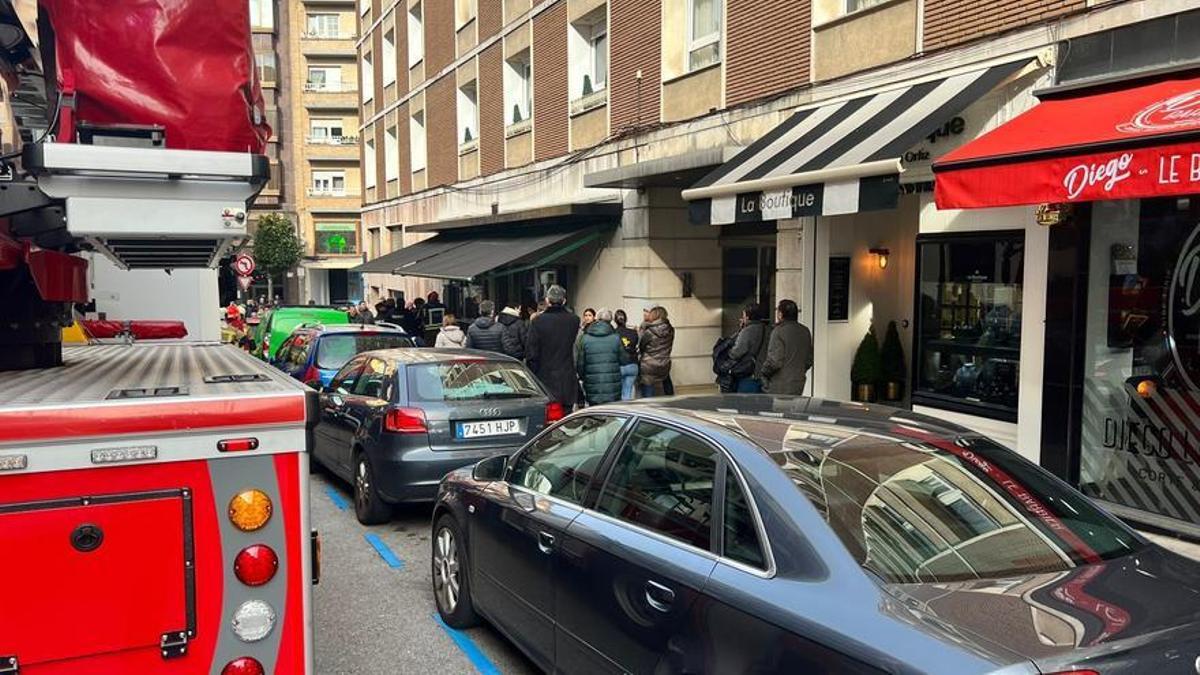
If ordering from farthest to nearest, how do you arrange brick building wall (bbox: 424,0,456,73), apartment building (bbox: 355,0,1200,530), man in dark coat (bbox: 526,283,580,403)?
brick building wall (bbox: 424,0,456,73) → man in dark coat (bbox: 526,283,580,403) → apartment building (bbox: 355,0,1200,530)

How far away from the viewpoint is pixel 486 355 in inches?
299

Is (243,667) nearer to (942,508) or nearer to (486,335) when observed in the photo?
(942,508)

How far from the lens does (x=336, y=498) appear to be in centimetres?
827

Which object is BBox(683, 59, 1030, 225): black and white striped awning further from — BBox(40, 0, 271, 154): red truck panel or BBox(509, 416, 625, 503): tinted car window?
BBox(40, 0, 271, 154): red truck panel

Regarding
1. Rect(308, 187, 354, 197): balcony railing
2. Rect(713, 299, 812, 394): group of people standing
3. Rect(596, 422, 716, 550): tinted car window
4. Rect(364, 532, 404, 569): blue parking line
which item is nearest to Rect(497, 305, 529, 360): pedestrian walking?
Rect(713, 299, 812, 394): group of people standing

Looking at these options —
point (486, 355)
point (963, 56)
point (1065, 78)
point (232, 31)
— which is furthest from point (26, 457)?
point (963, 56)

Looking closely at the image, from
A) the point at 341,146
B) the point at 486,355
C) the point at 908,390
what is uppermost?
the point at 341,146

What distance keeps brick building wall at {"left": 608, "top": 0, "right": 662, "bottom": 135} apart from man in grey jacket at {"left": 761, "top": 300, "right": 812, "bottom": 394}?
580cm

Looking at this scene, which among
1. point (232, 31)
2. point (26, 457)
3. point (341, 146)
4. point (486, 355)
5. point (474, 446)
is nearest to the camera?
point (26, 457)

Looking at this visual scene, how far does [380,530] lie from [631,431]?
4.10 m

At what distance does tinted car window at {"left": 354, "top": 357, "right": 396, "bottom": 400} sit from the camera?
24.0 ft

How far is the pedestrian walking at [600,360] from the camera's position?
10219 millimetres

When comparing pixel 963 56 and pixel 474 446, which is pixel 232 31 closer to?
pixel 474 446

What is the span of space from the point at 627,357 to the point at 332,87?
46.5 meters
